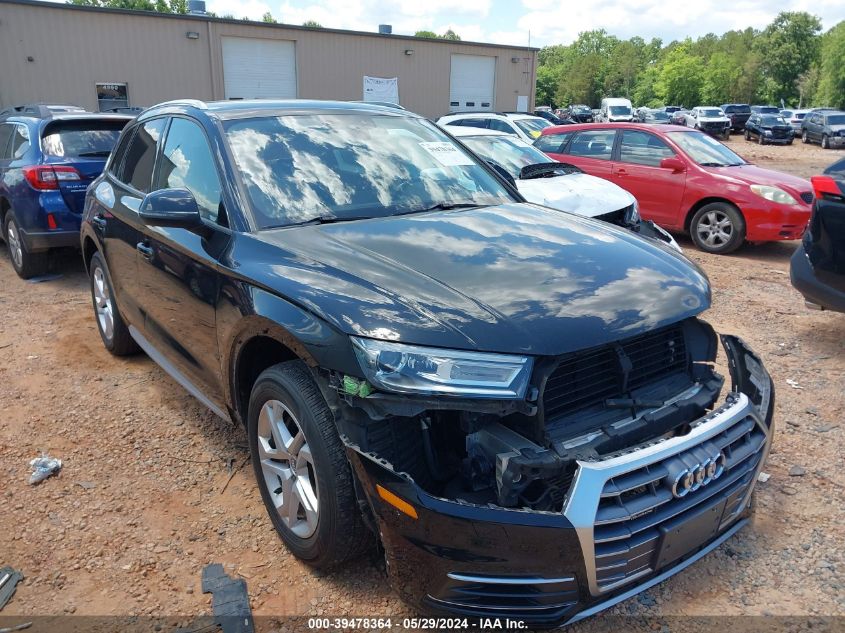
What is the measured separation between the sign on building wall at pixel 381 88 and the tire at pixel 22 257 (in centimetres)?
2152

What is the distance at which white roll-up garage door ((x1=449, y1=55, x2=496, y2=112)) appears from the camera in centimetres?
3028

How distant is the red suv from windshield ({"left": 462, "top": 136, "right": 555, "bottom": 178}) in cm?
162

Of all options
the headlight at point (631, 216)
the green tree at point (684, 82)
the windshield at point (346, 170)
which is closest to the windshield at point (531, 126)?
the headlight at point (631, 216)

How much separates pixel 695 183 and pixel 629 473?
750 cm

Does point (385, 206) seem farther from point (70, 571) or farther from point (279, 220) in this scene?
point (70, 571)

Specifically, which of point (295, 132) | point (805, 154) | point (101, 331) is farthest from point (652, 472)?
point (805, 154)

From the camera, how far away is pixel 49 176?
6.75 metres

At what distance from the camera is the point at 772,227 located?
8.11 m

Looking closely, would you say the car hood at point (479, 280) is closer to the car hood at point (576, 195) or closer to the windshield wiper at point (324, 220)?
the windshield wiper at point (324, 220)

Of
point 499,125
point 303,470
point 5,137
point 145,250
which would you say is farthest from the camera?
point 499,125

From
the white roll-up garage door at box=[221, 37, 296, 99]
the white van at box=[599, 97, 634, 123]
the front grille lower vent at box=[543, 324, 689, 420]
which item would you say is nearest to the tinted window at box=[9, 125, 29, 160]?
the front grille lower vent at box=[543, 324, 689, 420]

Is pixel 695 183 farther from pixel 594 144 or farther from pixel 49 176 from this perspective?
pixel 49 176

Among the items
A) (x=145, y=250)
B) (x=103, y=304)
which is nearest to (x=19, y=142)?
(x=103, y=304)

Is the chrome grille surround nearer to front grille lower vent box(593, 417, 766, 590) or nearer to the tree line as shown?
front grille lower vent box(593, 417, 766, 590)
